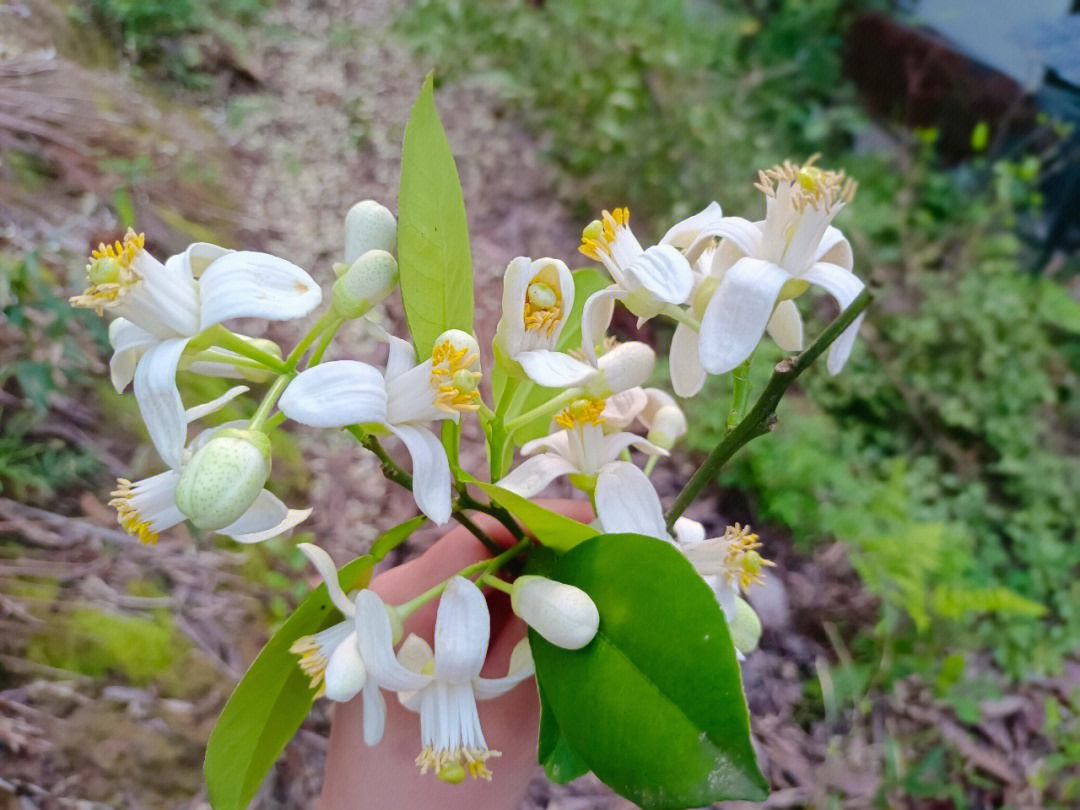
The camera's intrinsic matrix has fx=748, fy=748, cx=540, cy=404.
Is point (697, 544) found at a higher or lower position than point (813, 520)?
higher

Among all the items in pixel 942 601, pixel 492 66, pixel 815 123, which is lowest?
pixel 942 601

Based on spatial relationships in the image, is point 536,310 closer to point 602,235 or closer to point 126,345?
point 602,235

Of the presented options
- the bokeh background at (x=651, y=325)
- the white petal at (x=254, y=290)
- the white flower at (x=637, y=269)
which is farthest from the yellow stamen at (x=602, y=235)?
the bokeh background at (x=651, y=325)

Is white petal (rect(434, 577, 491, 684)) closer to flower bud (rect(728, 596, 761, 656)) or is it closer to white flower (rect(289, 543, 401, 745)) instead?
white flower (rect(289, 543, 401, 745))

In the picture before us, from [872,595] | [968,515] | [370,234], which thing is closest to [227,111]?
[370,234]

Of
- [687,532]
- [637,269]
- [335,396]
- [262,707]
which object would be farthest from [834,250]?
[262,707]

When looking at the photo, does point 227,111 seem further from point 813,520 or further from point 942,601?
point 942,601

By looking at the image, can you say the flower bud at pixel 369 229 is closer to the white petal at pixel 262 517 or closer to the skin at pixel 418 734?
the white petal at pixel 262 517
